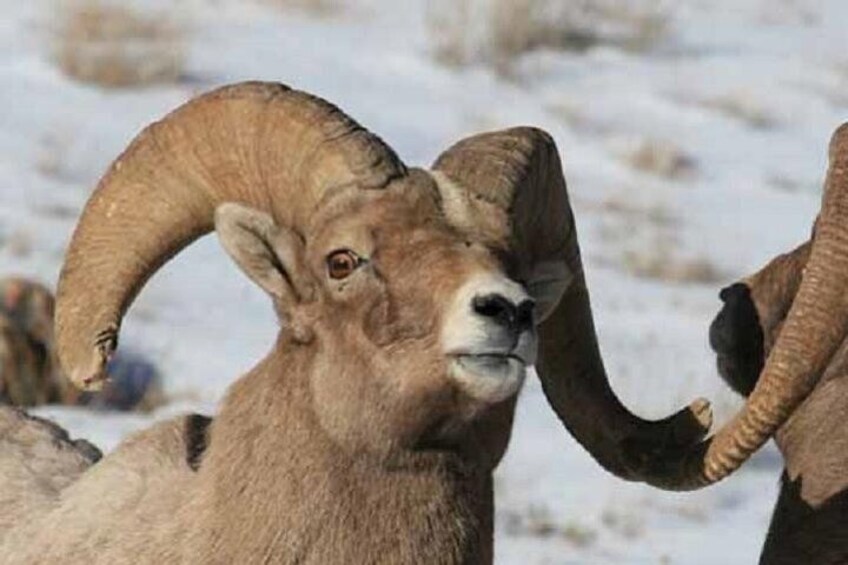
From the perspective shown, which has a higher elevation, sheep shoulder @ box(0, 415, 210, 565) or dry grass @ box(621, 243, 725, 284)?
dry grass @ box(621, 243, 725, 284)

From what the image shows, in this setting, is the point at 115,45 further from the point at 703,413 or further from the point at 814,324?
the point at 814,324

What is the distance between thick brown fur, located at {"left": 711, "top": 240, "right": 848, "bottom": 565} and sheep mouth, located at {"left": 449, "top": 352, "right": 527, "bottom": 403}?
143 cm

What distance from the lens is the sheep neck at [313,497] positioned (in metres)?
6.41

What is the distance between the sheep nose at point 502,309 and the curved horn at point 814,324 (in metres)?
1.00

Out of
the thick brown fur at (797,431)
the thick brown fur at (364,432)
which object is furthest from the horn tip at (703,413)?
the thick brown fur at (364,432)

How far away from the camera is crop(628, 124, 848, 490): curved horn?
22.3 feet

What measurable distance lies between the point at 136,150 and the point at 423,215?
881mm

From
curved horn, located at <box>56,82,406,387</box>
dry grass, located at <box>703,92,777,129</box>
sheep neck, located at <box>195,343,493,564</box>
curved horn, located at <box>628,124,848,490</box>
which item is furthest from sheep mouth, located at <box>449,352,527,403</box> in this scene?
dry grass, located at <box>703,92,777,129</box>

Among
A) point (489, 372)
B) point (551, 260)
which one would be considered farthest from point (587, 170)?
point (489, 372)

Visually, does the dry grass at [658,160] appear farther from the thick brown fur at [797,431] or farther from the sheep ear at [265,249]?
the sheep ear at [265,249]

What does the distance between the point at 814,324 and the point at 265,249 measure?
1.39 meters

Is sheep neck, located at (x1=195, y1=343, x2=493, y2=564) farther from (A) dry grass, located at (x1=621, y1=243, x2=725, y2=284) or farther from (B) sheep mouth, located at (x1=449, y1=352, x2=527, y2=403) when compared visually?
(A) dry grass, located at (x1=621, y1=243, x2=725, y2=284)

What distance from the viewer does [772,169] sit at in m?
20.4

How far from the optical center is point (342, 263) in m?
6.48
